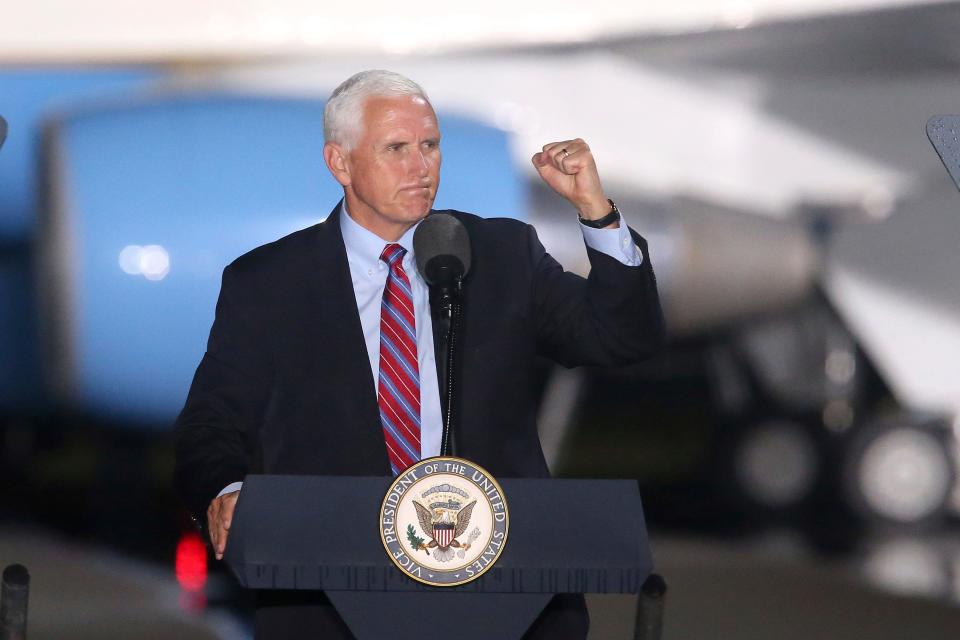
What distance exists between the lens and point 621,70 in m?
4.13

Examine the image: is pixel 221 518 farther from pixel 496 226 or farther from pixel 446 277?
pixel 496 226

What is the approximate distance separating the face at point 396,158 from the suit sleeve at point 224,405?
214 mm

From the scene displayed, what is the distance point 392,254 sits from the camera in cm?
172

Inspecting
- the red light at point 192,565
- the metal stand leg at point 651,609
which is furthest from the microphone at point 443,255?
the red light at point 192,565

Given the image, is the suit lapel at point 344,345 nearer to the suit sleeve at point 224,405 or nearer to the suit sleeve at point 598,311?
the suit sleeve at point 224,405

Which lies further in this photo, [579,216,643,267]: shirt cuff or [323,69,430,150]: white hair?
[323,69,430,150]: white hair

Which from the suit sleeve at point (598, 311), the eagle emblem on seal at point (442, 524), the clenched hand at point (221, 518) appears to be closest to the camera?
the eagle emblem on seal at point (442, 524)

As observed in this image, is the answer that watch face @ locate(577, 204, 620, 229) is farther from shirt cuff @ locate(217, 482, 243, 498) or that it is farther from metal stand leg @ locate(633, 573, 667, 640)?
metal stand leg @ locate(633, 573, 667, 640)

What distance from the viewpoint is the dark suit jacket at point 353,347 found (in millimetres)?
1617

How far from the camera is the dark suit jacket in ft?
5.31

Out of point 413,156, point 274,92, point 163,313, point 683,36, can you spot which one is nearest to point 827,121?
point 683,36

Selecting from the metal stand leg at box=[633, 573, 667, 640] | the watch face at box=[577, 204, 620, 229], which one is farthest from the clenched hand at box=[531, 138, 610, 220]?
the metal stand leg at box=[633, 573, 667, 640]

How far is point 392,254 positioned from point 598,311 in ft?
0.95

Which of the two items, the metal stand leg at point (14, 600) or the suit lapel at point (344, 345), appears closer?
the suit lapel at point (344, 345)
